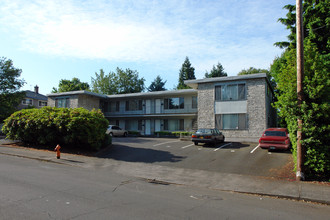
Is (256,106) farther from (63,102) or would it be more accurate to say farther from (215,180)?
(63,102)

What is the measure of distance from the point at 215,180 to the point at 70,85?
181 feet

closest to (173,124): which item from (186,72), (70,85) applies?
(186,72)

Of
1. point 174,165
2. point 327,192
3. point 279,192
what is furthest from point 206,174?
point 327,192

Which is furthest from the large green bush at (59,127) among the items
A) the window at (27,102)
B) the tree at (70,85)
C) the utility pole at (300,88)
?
the tree at (70,85)

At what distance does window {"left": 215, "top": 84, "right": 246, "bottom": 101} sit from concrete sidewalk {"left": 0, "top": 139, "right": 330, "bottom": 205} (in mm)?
12527

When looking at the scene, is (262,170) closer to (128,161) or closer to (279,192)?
(279,192)

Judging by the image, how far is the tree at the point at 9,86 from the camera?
1457 inches

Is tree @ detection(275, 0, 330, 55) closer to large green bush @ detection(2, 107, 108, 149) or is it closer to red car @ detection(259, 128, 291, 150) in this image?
red car @ detection(259, 128, 291, 150)

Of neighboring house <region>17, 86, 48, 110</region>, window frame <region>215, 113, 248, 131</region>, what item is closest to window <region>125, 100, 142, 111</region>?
window frame <region>215, 113, 248, 131</region>

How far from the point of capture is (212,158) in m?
14.2

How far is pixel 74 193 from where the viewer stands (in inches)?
266

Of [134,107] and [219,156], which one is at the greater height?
[134,107]

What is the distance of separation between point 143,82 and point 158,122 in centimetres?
3038

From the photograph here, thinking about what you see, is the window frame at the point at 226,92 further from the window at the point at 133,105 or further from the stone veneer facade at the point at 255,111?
the window at the point at 133,105
